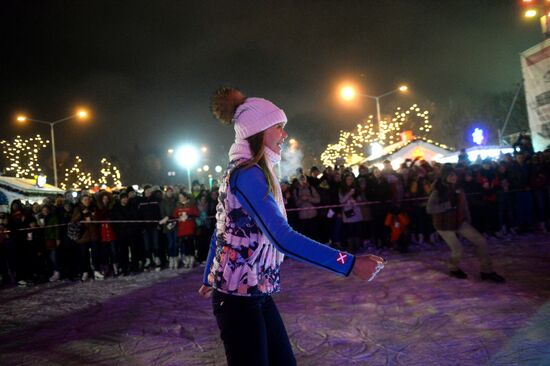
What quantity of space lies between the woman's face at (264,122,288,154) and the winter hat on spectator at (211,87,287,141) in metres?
0.03

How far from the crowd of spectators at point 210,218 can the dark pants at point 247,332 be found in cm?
917

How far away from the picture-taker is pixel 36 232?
38.6ft

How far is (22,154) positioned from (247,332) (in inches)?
1734

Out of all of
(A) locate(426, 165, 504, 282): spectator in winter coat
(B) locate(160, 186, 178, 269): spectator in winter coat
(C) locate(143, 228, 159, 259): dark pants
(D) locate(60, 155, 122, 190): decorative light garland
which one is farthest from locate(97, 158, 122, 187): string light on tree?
(A) locate(426, 165, 504, 282): spectator in winter coat

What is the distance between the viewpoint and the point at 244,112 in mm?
2400

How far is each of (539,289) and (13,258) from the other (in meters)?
11.8

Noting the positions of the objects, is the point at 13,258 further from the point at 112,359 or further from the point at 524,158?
the point at 524,158

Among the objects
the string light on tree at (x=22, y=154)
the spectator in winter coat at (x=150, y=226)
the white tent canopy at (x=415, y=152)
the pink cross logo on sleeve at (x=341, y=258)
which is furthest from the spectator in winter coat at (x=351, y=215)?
the string light on tree at (x=22, y=154)

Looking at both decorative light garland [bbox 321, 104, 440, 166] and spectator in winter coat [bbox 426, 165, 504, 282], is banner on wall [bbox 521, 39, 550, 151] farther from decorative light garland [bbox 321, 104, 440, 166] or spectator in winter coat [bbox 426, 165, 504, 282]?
decorative light garland [bbox 321, 104, 440, 166]

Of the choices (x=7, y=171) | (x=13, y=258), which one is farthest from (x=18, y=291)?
(x=7, y=171)

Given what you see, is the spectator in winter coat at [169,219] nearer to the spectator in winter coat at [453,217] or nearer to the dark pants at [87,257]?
the dark pants at [87,257]

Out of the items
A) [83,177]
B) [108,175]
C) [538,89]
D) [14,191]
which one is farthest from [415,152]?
[108,175]

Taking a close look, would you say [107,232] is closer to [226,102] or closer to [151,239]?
[151,239]

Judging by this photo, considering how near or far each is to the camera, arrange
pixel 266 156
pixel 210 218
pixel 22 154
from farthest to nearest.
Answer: pixel 22 154 → pixel 210 218 → pixel 266 156
